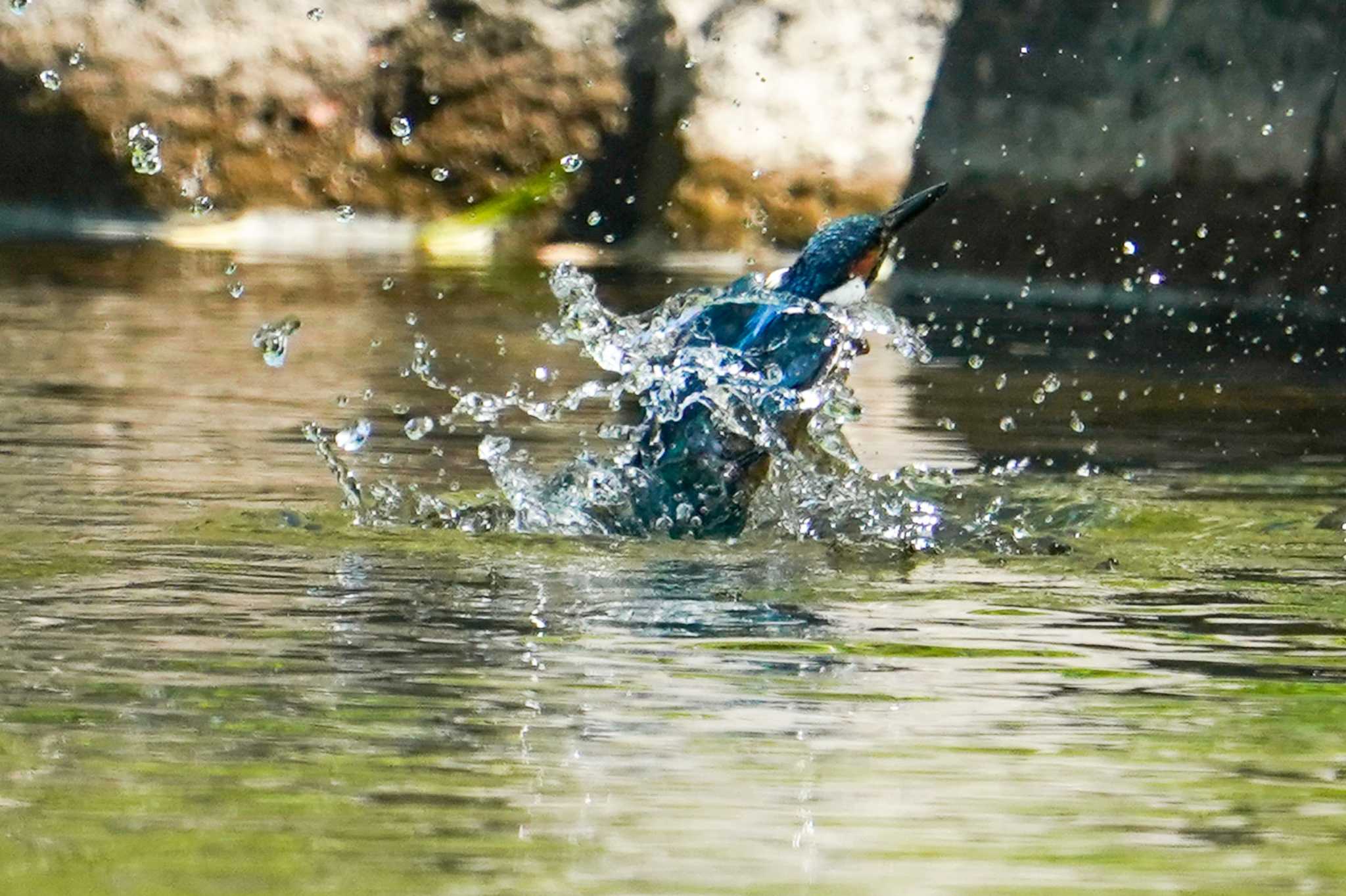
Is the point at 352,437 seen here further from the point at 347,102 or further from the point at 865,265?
the point at 347,102

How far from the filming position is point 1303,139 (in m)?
10.1

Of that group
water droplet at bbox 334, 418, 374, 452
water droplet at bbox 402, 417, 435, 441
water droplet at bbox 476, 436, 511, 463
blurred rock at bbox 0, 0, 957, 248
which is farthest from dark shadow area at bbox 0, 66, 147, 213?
water droplet at bbox 476, 436, 511, 463

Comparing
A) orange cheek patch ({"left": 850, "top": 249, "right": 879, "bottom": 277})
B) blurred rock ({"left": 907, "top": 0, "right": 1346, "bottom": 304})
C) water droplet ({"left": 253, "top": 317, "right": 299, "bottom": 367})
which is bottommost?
water droplet ({"left": 253, "top": 317, "right": 299, "bottom": 367})

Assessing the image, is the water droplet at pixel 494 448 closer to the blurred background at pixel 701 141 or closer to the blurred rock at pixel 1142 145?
the blurred background at pixel 701 141

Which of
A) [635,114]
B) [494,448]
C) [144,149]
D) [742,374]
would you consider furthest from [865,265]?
[144,149]

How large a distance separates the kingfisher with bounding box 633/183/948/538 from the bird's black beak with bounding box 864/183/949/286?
0.05m

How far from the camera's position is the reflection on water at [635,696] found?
8.39 feet

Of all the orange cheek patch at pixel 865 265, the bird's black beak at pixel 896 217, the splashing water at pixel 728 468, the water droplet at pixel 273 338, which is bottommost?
the splashing water at pixel 728 468

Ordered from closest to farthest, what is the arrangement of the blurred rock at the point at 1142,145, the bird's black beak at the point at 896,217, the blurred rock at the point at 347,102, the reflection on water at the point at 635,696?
the reflection on water at the point at 635,696
the bird's black beak at the point at 896,217
the blurred rock at the point at 1142,145
the blurred rock at the point at 347,102

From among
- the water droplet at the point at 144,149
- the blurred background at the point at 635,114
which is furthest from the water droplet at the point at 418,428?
the water droplet at the point at 144,149

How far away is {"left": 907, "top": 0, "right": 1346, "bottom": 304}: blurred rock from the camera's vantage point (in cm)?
1013

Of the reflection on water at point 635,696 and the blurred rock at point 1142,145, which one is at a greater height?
the blurred rock at point 1142,145

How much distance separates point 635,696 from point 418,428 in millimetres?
2645

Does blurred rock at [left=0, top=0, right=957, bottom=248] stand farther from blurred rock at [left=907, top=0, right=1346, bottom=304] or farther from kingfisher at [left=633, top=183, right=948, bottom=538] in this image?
kingfisher at [left=633, top=183, right=948, bottom=538]
